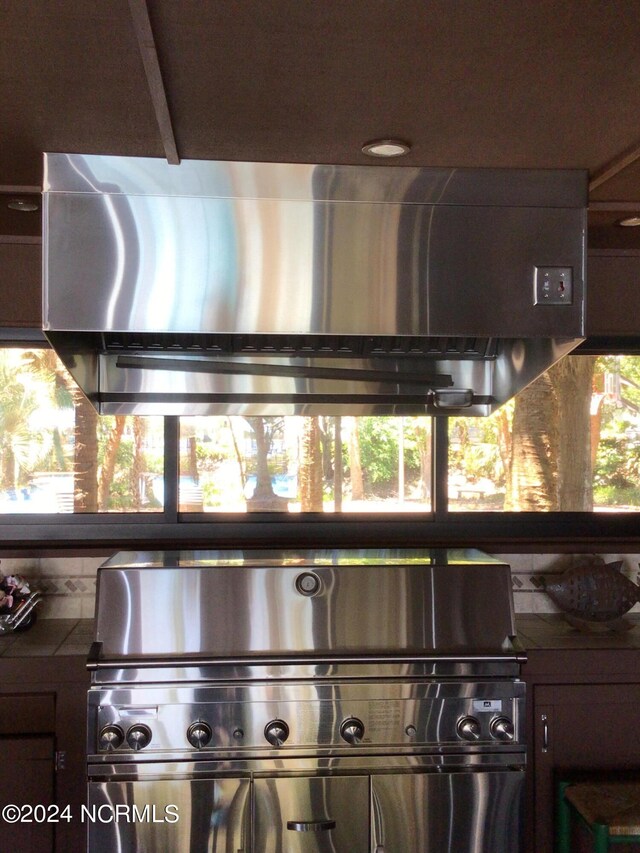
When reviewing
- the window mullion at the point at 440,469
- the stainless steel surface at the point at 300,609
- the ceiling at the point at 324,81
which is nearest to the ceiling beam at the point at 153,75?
the ceiling at the point at 324,81

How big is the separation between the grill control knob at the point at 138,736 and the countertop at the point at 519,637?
0.95 feet

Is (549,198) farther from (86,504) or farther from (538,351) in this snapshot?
(86,504)

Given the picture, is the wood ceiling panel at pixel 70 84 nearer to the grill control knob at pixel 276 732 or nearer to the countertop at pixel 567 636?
the grill control knob at pixel 276 732

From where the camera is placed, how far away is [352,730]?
215 centimetres

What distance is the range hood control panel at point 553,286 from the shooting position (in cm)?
173

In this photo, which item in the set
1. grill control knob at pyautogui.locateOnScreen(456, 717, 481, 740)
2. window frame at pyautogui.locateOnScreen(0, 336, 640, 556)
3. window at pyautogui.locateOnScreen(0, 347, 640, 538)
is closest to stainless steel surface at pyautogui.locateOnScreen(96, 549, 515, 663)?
grill control knob at pyautogui.locateOnScreen(456, 717, 481, 740)

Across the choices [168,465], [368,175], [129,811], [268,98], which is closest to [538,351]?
[368,175]

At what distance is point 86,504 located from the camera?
2.85 m

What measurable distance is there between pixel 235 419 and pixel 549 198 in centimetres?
148

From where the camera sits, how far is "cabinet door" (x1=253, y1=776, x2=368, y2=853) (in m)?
2.10

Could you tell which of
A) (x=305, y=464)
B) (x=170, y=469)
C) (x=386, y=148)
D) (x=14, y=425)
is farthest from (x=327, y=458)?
(x=386, y=148)

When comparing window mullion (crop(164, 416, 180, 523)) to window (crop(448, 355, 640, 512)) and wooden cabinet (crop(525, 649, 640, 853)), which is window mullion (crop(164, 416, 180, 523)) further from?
wooden cabinet (crop(525, 649, 640, 853))

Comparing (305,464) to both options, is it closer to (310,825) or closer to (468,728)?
(468,728)

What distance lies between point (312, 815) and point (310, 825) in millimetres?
24
